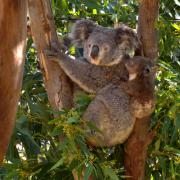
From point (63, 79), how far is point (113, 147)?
1.85ft

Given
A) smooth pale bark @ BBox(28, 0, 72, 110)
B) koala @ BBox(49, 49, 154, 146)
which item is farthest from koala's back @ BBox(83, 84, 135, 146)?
smooth pale bark @ BBox(28, 0, 72, 110)

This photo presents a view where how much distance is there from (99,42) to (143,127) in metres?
0.72

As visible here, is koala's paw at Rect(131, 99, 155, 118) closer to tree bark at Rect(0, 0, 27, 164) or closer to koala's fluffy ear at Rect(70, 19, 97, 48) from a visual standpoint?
koala's fluffy ear at Rect(70, 19, 97, 48)

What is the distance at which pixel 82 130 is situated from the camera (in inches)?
95.7

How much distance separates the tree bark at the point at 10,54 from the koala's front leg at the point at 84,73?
0.65 meters

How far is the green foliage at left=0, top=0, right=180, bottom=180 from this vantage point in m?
2.44

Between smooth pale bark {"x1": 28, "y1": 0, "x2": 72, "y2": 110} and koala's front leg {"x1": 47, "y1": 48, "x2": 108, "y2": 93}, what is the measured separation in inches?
4.2

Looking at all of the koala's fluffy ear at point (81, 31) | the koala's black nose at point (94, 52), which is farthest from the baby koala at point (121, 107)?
the koala's fluffy ear at point (81, 31)

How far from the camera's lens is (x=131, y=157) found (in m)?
2.82

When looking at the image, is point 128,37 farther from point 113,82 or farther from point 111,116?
point 111,116

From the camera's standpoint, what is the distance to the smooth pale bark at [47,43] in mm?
2607

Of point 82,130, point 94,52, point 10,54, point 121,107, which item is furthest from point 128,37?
point 10,54

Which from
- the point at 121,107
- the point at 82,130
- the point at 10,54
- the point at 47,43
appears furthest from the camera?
the point at 121,107

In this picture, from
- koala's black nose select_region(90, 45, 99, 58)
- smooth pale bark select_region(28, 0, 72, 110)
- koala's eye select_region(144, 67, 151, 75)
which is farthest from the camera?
koala's black nose select_region(90, 45, 99, 58)
